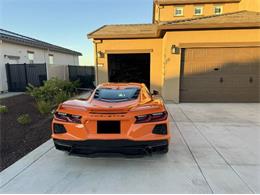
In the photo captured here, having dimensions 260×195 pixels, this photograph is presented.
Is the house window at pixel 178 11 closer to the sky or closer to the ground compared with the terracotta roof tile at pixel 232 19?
closer to the sky

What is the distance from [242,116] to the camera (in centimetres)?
677

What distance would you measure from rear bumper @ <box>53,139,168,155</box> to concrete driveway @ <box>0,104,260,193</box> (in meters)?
0.39

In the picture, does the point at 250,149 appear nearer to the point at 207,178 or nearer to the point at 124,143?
the point at 207,178

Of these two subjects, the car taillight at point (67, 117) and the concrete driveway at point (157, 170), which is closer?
the concrete driveway at point (157, 170)

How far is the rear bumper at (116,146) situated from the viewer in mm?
3016

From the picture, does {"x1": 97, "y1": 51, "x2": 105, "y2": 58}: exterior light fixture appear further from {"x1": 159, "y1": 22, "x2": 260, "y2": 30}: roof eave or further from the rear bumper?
the rear bumper

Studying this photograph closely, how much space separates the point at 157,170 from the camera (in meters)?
3.27

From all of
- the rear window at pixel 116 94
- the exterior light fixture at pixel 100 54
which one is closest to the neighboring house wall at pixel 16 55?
the exterior light fixture at pixel 100 54

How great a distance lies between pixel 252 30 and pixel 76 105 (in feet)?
28.3

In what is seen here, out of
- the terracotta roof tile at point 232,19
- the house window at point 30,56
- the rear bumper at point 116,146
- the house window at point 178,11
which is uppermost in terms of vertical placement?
the house window at point 178,11

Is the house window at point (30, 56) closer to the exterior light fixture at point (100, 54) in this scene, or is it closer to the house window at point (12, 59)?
the house window at point (12, 59)

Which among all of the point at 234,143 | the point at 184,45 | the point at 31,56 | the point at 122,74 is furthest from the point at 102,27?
the point at 234,143

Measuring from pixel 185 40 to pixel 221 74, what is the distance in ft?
7.43

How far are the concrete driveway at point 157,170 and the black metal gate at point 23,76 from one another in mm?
9621
